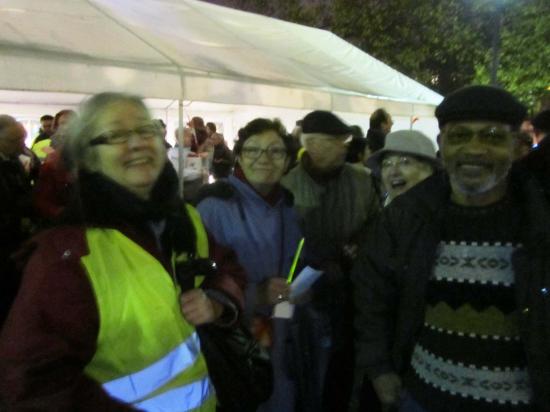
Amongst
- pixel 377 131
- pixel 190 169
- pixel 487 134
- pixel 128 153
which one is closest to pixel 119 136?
pixel 128 153

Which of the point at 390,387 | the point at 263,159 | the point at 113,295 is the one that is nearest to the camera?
the point at 113,295

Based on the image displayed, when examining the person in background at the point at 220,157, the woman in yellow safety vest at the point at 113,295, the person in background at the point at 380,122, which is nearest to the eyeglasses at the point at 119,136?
the woman in yellow safety vest at the point at 113,295

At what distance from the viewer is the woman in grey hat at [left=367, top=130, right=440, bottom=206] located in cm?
341

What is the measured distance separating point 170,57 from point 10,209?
69.4 inches

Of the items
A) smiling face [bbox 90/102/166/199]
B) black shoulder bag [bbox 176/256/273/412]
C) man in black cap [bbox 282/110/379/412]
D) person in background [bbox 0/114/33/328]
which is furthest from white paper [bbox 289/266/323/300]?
person in background [bbox 0/114/33/328]

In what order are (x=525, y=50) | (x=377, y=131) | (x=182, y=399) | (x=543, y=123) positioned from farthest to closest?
(x=525, y=50) < (x=377, y=131) < (x=543, y=123) < (x=182, y=399)

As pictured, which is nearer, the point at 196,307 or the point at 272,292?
the point at 196,307

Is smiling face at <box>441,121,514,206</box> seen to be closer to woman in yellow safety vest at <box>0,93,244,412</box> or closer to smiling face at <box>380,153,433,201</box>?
woman in yellow safety vest at <box>0,93,244,412</box>

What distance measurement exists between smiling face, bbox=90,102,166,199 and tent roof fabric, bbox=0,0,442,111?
204 centimetres

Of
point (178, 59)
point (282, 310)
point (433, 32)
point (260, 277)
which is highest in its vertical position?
point (433, 32)

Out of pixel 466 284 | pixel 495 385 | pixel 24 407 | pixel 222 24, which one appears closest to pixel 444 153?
pixel 466 284

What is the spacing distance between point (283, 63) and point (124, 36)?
2346 mm

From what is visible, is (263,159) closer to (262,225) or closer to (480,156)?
(262,225)

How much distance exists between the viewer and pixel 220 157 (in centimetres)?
795
